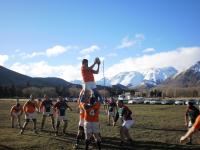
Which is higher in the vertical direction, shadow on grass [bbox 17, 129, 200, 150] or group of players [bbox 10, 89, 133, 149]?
group of players [bbox 10, 89, 133, 149]

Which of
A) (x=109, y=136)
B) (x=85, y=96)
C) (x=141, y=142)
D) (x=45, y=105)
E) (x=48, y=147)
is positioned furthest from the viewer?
(x=45, y=105)

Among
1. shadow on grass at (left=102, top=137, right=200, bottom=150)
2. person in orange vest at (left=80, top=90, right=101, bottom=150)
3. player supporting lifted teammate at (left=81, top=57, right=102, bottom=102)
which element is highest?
player supporting lifted teammate at (left=81, top=57, right=102, bottom=102)

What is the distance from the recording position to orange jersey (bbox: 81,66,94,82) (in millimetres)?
16281

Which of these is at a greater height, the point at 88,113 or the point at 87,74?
the point at 87,74

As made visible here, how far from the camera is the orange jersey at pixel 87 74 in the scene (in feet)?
53.4

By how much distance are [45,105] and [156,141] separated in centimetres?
865

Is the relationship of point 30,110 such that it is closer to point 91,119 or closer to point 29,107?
point 29,107

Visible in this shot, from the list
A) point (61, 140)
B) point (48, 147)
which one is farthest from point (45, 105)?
point (48, 147)

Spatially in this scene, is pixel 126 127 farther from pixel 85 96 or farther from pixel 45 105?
pixel 45 105

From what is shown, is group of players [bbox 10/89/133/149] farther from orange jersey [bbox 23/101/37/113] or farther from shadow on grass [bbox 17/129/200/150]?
shadow on grass [bbox 17/129/200/150]

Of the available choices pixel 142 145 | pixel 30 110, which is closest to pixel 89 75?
pixel 142 145

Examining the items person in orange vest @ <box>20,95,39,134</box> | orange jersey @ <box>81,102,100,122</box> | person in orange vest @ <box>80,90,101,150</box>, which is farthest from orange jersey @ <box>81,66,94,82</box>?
person in orange vest @ <box>20,95,39,134</box>

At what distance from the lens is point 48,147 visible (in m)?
18.7

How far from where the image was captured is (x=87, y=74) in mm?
16391
